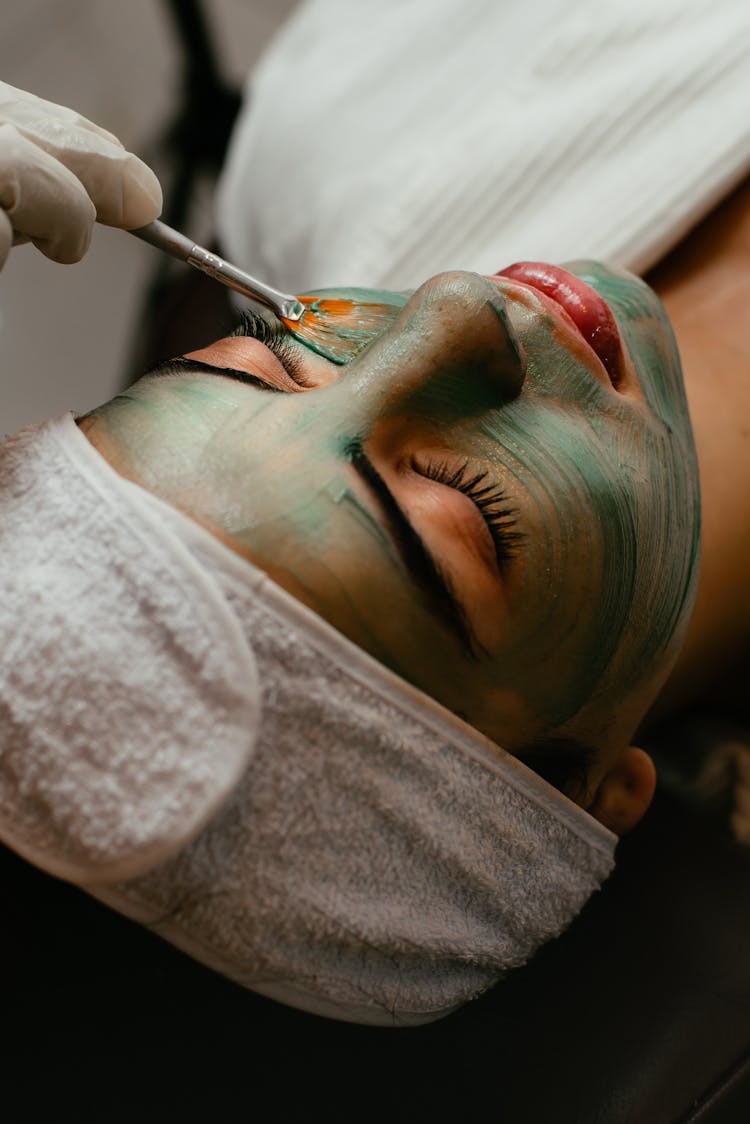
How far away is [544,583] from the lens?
2.64 feet

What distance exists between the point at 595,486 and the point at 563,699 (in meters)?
0.18

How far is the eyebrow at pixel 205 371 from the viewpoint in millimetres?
820

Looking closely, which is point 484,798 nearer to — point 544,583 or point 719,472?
point 544,583

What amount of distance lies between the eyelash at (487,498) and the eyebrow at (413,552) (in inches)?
1.9

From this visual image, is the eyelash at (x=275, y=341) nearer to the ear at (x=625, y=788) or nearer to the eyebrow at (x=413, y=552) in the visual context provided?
the eyebrow at (x=413, y=552)

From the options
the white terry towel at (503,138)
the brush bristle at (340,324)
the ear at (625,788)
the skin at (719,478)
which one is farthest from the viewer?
the white terry towel at (503,138)

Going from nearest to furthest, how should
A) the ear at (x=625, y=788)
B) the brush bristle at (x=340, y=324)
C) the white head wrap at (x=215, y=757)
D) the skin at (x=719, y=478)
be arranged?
the white head wrap at (x=215, y=757), the brush bristle at (x=340, y=324), the ear at (x=625, y=788), the skin at (x=719, y=478)

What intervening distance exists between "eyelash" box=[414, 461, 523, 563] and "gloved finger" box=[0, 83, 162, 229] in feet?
1.18

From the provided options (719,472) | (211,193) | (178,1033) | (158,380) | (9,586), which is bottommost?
(178,1033)

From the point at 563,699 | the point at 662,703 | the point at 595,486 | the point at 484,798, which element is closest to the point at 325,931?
the point at 484,798

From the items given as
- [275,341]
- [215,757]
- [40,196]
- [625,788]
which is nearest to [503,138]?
[275,341]

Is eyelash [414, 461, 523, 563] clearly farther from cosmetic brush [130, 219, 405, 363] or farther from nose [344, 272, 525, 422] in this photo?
cosmetic brush [130, 219, 405, 363]

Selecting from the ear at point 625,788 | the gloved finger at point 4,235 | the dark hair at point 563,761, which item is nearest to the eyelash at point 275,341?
the gloved finger at point 4,235

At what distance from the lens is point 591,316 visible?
0.92 meters
